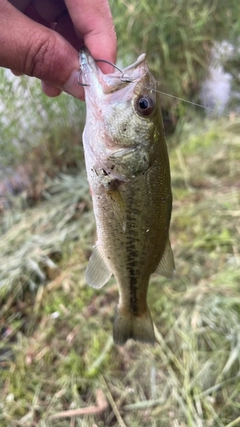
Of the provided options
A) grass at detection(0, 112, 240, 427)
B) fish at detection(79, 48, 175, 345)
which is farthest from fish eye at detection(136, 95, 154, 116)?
grass at detection(0, 112, 240, 427)

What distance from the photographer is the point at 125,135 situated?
4.38 feet

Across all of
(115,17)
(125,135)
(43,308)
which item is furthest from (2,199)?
(125,135)

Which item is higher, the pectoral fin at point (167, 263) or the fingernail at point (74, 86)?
the fingernail at point (74, 86)

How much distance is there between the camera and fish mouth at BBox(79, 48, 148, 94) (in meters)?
1.29

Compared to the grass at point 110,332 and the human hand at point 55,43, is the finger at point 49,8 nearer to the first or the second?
the human hand at point 55,43

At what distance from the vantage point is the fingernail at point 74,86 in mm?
1393

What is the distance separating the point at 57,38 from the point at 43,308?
189 centimetres

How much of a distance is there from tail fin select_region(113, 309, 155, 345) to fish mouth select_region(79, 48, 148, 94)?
0.97 metres

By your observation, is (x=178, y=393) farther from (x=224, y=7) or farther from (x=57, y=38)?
(x=224, y=7)

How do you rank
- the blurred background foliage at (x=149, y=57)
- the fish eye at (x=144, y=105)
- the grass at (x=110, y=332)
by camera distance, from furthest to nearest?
the blurred background foliage at (x=149, y=57)
the grass at (x=110, y=332)
the fish eye at (x=144, y=105)

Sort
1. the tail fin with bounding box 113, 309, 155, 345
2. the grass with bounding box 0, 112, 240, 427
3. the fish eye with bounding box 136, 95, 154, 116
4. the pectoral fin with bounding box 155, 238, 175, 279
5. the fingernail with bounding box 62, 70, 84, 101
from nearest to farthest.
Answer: the fish eye with bounding box 136, 95, 154, 116
the fingernail with bounding box 62, 70, 84, 101
the pectoral fin with bounding box 155, 238, 175, 279
the tail fin with bounding box 113, 309, 155, 345
the grass with bounding box 0, 112, 240, 427

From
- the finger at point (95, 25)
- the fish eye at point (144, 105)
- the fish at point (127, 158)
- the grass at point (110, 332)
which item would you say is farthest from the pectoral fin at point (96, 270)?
the grass at point (110, 332)

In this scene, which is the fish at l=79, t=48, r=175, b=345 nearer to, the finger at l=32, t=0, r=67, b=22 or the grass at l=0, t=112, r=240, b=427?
A: the finger at l=32, t=0, r=67, b=22

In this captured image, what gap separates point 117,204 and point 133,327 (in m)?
0.66
